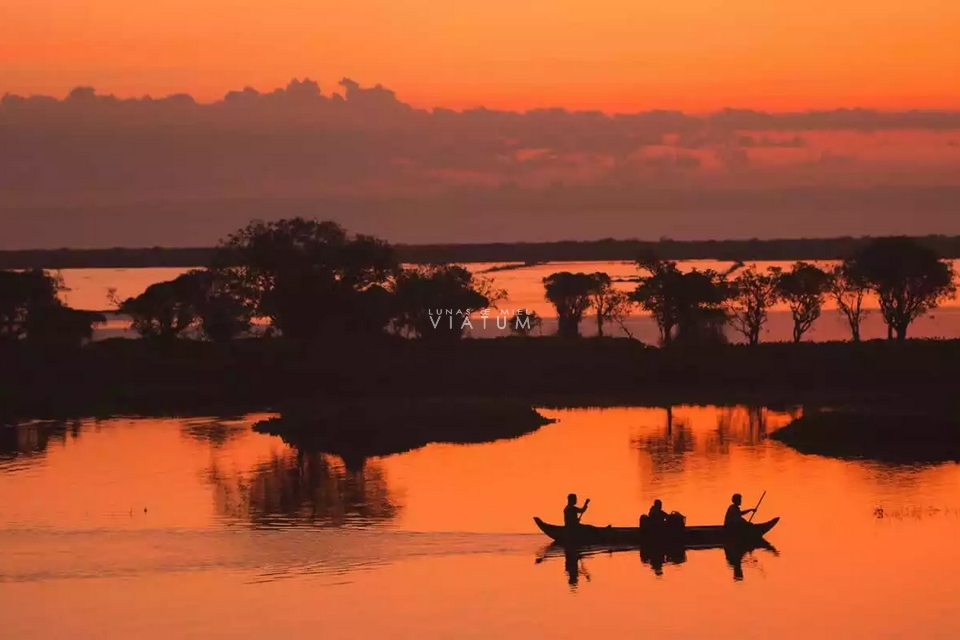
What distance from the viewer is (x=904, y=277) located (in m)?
104

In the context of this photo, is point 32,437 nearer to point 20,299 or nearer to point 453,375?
point 453,375

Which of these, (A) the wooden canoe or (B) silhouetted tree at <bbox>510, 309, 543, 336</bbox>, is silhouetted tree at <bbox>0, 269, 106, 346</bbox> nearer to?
(B) silhouetted tree at <bbox>510, 309, 543, 336</bbox>

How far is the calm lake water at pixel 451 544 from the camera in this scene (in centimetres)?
3256

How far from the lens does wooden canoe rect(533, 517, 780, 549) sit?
39.7 meters

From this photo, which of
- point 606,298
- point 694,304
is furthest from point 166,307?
point 606,298

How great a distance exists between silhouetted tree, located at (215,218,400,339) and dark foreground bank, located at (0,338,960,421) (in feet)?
17.2

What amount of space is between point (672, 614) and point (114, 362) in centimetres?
5986

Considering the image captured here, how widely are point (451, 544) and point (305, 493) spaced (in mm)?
10944

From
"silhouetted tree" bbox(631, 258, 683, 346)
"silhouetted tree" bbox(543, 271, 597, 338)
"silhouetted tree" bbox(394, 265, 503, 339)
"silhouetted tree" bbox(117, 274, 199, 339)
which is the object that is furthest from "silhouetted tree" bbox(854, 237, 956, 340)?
"silhouetted tree" bbox(117, 274, 199, 339)

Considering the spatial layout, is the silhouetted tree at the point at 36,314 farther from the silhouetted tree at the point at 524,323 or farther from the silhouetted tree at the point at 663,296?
the silhouetted tree at the point at 663,296

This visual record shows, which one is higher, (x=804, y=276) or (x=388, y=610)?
(x=804, y=276)

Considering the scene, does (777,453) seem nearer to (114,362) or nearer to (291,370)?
(291,370)

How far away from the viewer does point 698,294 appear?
334 ft

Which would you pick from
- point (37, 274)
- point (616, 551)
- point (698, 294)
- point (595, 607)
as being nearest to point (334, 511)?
point (616, 551)
